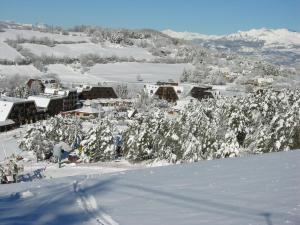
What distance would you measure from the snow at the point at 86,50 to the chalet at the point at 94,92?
42779 millimetres

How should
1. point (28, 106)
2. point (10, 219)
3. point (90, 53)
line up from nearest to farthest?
1. point (10, 219)
2. point (28, 106)
3. point (90, 53)

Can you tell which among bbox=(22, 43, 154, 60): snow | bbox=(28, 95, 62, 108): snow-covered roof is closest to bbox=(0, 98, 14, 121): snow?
bbox=(28, 95, 62, 108): snow-covered roof

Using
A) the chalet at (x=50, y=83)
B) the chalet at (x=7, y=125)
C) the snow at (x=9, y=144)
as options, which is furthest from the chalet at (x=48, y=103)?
the chalet at (x=50, y=83)

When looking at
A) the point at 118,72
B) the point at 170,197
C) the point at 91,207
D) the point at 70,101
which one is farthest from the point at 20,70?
the point at 91,207

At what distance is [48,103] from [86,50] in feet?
242

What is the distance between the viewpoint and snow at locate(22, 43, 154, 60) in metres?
124

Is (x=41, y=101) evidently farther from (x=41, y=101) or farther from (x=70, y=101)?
(x=70, y=101)

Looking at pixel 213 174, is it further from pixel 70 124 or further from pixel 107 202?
pixel 70 124

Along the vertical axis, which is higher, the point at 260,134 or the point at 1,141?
the point at 260,134

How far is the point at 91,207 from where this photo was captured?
9445 millimetres

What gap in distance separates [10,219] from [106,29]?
572 feet

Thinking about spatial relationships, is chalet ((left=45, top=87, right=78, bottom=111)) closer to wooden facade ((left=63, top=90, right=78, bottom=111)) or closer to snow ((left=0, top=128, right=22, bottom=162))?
wooden facade ((left=63, top=90, right=78, bottom=111))

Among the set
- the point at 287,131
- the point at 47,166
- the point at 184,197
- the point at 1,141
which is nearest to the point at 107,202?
the point at 184,197

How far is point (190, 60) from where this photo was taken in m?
143
